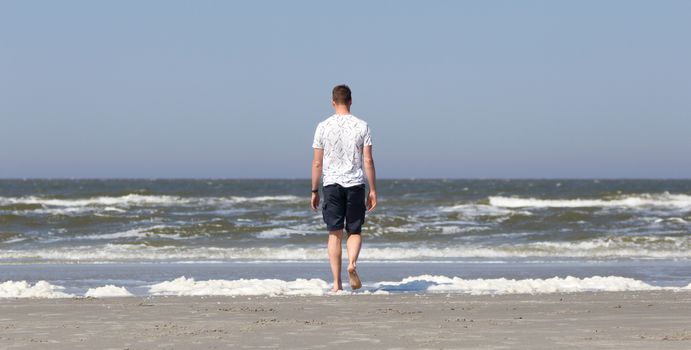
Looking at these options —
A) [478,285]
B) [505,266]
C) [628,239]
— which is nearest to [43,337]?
[478,285]

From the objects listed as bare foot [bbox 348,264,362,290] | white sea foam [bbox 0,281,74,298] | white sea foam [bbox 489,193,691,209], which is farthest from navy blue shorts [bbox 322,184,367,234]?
white sea foam [bbox 489,193,691,209]

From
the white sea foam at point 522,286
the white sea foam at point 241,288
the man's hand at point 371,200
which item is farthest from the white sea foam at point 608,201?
the man's hand at point 371,200

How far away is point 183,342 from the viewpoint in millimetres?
4789

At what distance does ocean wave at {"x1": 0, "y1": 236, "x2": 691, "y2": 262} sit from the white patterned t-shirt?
21.0ft

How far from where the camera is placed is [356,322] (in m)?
5.55

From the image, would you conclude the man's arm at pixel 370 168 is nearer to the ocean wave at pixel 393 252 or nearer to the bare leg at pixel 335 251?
the bare leg at pixel 335 251

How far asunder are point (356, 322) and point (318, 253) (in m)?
9.36

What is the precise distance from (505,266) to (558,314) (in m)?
6.08

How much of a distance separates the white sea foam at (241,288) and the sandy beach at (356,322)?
0.44 m

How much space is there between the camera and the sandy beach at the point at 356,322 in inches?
187

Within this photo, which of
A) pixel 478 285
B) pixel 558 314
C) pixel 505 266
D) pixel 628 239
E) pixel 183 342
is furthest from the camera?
pixel 628 239

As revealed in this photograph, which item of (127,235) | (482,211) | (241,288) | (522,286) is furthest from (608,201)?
(241,288)

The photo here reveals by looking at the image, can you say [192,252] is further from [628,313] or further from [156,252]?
[628,313]

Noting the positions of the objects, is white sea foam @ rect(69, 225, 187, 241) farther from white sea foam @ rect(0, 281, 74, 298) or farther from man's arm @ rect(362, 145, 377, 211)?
man's arm @ rect(362, 145, 377, 211)
